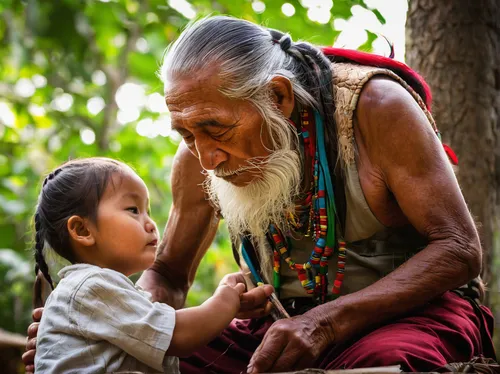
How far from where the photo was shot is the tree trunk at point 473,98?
11.2ft

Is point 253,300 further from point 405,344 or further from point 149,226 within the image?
point 405,344

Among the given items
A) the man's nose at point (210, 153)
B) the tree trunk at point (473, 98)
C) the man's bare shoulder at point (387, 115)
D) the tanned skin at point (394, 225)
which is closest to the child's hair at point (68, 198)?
the man's nose at point (210, 153)

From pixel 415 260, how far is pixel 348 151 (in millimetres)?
470

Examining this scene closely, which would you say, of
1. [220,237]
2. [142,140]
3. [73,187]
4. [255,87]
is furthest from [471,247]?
[142,140]

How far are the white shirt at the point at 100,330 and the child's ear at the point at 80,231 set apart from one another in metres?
0.17

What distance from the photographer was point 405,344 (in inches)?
83.4

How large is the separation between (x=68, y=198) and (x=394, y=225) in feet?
3.82

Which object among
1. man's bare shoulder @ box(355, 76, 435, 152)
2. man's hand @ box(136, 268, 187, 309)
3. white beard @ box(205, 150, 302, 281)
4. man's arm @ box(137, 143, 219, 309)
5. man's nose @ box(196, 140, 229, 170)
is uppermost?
man's bare shoulder @ box(355, 76, 435, 152)

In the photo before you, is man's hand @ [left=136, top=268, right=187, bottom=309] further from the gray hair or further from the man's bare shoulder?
the man's bare shoulder

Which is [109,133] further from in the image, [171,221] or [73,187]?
[73,187]

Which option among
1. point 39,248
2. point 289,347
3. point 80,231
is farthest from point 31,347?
point 289,347

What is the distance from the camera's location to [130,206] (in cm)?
242

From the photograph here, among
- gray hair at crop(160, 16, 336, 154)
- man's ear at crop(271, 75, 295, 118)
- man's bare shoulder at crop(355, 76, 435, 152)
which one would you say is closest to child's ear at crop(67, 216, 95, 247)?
gray hair at crop(160, 16, 336, 154)

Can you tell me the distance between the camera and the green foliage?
221 inches
